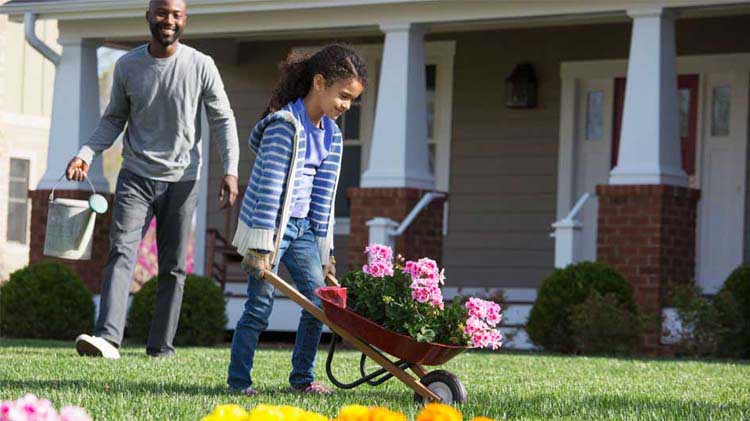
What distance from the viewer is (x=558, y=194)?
15.0 metres

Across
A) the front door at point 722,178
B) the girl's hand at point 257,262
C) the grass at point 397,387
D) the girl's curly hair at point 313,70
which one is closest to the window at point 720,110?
the front door at point 722,178

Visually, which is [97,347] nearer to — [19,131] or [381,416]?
[381,416]

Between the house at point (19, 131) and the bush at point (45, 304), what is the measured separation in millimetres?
11800

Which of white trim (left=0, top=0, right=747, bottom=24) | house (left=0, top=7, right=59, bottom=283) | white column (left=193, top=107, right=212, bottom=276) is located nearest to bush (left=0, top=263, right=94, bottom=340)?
white trim (left=0, top=0, right=747, bottom=24)

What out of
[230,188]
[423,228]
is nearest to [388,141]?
[423,228]

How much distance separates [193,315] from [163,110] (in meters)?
4.23

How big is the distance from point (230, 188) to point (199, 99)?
1.10m

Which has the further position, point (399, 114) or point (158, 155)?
point (399, 114)

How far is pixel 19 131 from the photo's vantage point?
2506cm

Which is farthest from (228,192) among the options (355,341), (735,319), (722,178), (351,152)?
(351,152)

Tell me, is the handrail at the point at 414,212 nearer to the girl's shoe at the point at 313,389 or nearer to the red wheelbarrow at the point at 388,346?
the girl's shoe at the point at 313,389

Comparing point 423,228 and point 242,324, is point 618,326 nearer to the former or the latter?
point 423,228

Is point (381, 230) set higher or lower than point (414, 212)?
lower

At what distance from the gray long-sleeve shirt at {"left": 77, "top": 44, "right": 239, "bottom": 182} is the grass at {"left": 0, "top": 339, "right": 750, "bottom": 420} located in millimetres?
1197
